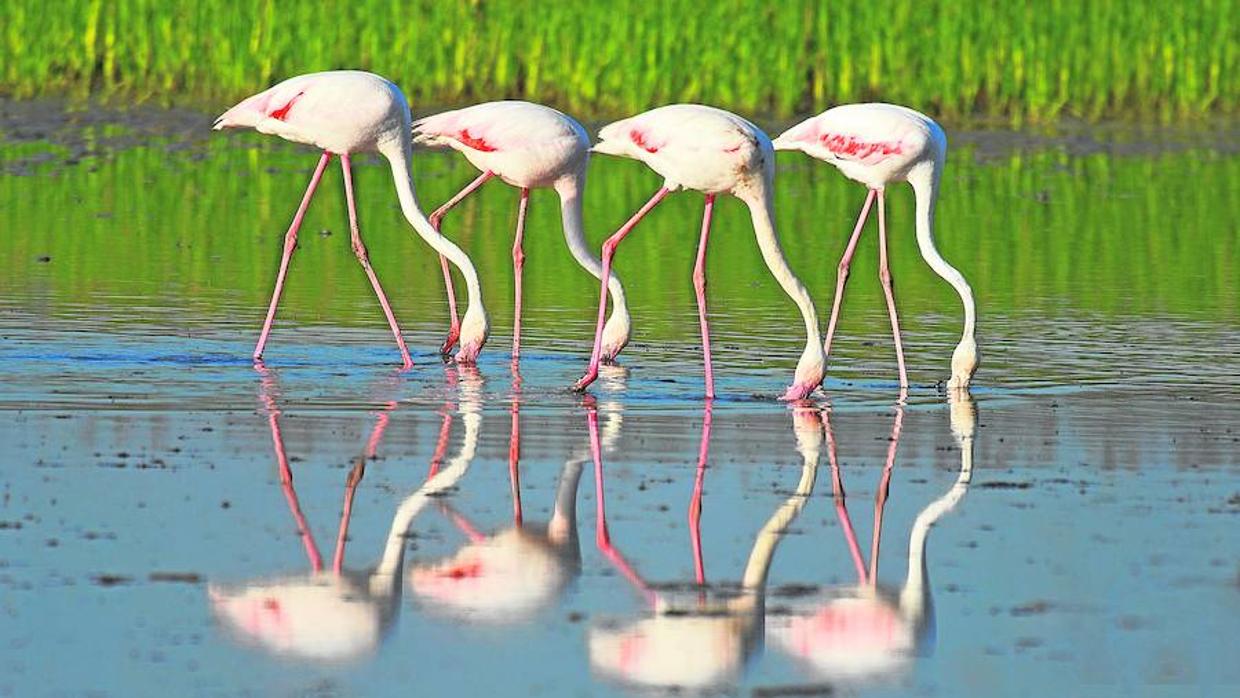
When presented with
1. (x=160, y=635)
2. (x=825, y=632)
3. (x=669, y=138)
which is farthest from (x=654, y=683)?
(x=669, y=138)

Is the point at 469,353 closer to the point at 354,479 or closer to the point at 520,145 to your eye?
the point at 520,145

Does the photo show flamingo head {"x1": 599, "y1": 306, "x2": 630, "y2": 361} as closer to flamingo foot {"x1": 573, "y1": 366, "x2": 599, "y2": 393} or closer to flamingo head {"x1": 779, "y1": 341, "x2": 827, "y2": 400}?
flamingo foot {"x1": 573, "y1": 366, "x2": 599, "y2": 393}

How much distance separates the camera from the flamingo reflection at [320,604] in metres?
5.93

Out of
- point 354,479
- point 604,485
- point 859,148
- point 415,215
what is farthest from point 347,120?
point 604,485

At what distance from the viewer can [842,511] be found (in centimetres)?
780

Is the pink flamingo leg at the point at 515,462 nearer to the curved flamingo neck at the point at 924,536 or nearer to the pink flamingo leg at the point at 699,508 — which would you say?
the pink flamingo leg at the point at 699,508

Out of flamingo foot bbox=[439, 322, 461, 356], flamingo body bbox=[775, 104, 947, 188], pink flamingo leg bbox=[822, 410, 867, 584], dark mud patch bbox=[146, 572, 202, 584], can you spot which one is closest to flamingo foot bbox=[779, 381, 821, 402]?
pink flamingo leg bbox=[822, 410, 867, 584]

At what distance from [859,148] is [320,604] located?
574 centimetres

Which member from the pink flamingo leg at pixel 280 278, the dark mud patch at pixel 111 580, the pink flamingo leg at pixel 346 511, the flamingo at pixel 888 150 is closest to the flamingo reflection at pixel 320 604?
the pink flamingo leg at pixel 346 511

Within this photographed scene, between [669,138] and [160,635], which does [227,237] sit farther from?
[160,635]

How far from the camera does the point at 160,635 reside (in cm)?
598

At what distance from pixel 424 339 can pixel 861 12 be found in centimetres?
1401

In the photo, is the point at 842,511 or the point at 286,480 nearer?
the point at 842,511

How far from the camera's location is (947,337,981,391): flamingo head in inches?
421
